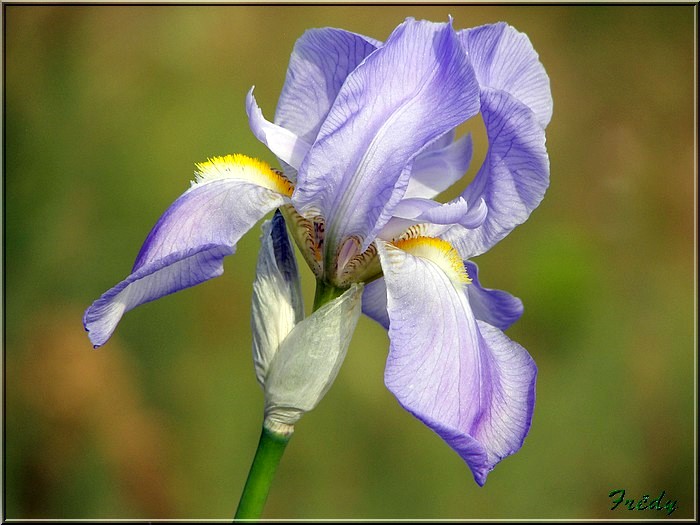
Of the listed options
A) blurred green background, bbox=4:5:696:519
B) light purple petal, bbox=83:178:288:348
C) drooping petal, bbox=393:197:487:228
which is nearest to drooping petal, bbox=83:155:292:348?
light purple petal, bbox=83:178:288:348

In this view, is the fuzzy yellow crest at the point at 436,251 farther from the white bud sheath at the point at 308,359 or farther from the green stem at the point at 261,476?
the green stem at the point at 261,476

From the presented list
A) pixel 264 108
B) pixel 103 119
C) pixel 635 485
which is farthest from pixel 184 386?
pixel 635 485

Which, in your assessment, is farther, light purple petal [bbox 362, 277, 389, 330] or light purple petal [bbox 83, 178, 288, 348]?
light purple petal [bbox 362, 277, 389, 330]

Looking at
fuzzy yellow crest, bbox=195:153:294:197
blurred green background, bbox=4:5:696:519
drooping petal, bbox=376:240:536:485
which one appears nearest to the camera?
drooping petal, bbox=376:240:536:485

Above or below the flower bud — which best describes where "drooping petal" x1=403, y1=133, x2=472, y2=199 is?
above

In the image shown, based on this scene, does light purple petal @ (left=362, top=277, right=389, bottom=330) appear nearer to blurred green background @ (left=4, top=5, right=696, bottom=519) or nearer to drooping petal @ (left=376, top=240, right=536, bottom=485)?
drooping petal @ (left=376, top=240, right=536, bottom=485)

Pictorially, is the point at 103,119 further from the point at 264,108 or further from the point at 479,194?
the point at 479,194

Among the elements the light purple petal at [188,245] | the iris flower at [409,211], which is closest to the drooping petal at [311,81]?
the iris flower at [409,211]
